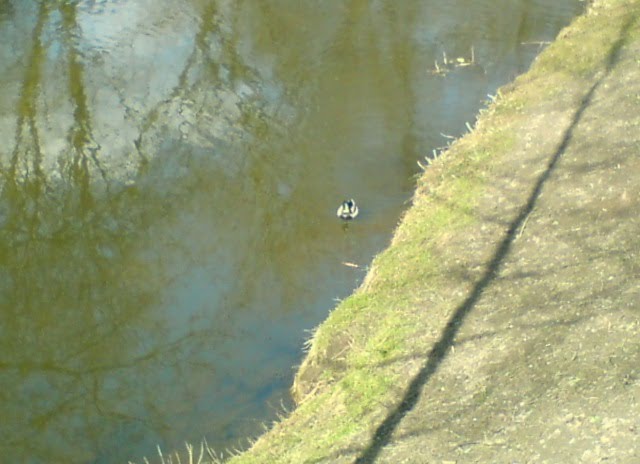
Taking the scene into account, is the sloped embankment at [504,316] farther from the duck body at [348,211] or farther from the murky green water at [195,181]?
the murky green water at [195,181]

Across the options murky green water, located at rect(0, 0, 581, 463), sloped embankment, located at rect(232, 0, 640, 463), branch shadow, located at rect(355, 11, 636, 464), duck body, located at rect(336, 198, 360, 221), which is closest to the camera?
sloped embankment, located at rect(232, 0, 640, 463)

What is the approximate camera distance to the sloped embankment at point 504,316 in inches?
243

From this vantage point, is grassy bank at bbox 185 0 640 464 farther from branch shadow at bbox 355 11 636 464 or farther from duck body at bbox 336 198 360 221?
duck body at bbox 336 198 360 221

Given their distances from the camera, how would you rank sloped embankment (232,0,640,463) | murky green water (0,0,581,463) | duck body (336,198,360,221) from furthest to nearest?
1. duck body (336,198,360,221)
2. murky green water (0,0,581,463)
3. sloped embankment (232,0,640,463)

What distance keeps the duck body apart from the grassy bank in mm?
585

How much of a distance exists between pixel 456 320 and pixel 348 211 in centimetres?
257

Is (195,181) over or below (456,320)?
over

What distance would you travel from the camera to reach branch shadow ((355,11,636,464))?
648 cm

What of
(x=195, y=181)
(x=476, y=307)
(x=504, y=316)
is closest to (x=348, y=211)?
(x=195, y=181)

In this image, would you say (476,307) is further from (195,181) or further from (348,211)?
(195,181)

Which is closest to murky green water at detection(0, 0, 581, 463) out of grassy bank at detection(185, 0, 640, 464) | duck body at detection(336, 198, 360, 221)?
duck body at detection(336, 198, 360, 221)

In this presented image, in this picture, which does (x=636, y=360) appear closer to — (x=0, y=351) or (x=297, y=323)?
(x=297, y=323)

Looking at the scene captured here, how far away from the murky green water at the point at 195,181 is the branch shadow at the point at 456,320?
1.45 metres

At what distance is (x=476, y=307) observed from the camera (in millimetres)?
7527
